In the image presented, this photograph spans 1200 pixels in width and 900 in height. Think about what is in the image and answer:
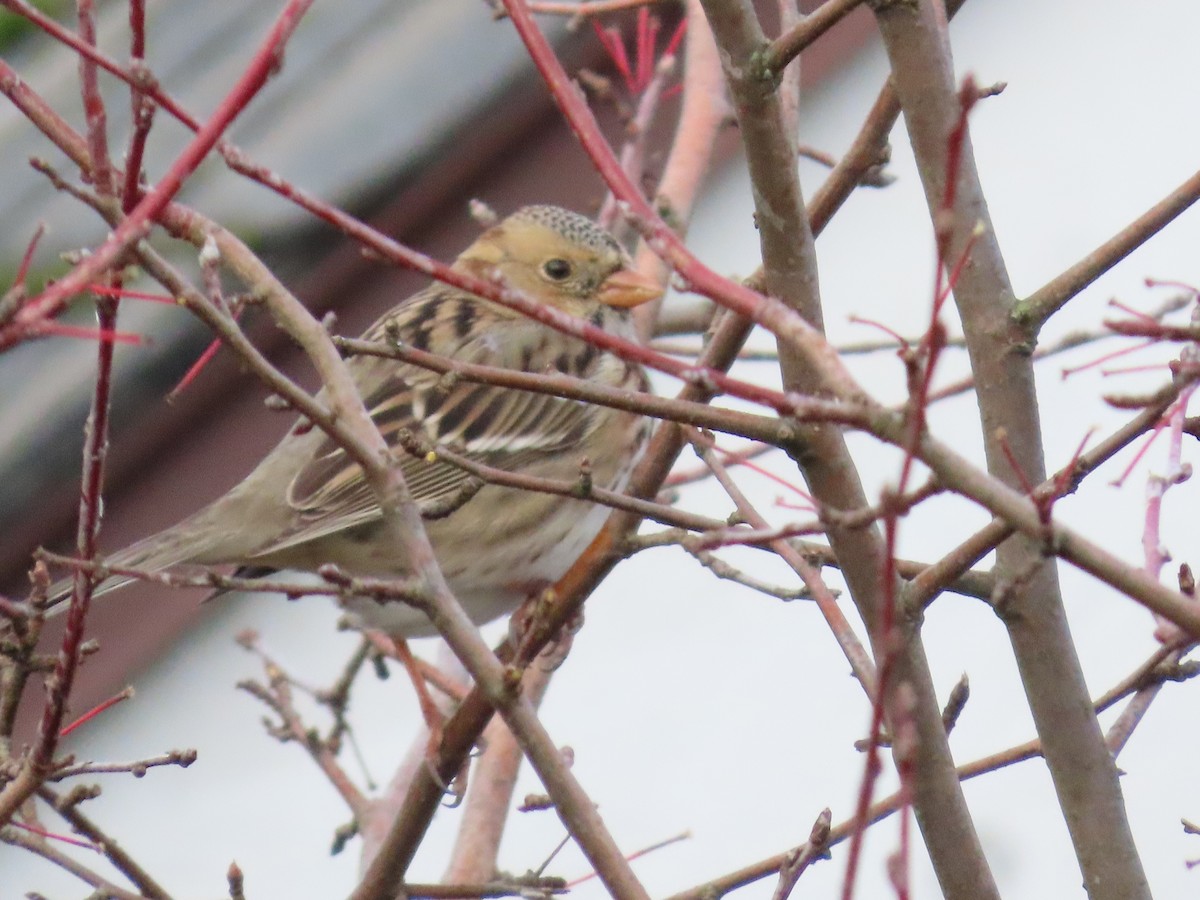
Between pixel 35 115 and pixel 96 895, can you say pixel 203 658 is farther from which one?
pixel 35 115

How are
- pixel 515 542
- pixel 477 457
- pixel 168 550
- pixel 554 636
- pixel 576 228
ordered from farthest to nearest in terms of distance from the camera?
1. pixel 576 228
2. pixel 477 457
3. pixel 515 542
4. pixel 168 550
5. pixel 554 636

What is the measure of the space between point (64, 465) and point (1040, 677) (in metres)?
2.56

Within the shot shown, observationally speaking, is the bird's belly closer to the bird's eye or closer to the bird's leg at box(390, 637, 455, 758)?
the bird's leg at box(390, 637, 455, 758)

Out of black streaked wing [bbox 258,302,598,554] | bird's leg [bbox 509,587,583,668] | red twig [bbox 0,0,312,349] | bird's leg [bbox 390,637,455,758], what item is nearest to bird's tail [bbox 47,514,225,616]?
black streaked wing [bbox 258,302,598,554]

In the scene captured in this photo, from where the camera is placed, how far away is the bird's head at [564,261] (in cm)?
329

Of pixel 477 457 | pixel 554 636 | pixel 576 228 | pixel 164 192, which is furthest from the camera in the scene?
pixel 576 228

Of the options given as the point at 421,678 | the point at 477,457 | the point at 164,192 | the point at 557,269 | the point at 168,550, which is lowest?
the point at 164,192

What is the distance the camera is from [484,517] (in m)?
3.03

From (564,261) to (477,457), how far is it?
1.49 ft

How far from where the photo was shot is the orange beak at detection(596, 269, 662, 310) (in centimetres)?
317

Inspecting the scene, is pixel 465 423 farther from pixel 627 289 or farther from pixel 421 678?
pixel 421 678

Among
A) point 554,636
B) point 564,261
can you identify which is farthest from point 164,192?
point 564,261

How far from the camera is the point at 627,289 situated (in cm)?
323

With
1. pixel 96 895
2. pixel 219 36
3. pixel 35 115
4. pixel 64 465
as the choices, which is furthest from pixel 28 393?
pixel 35 115
